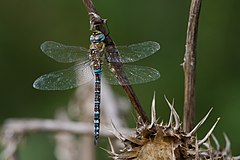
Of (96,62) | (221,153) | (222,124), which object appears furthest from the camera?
(222,124)

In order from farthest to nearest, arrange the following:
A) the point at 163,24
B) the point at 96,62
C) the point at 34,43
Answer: the point at 34,43, the point at 163,24, the point at 96,62

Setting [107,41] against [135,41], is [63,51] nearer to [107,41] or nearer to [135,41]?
[107,41]

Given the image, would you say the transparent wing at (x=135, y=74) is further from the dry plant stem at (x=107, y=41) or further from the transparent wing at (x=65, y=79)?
the dry plant stem at (x=107, y=41)

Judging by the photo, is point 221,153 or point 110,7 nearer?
point 221,153

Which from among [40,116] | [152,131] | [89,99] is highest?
[152,131]

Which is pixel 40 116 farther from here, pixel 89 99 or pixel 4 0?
pixel 89 99

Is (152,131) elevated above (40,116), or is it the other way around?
(152,131)

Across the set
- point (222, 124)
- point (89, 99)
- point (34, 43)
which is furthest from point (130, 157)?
point (34, 43)

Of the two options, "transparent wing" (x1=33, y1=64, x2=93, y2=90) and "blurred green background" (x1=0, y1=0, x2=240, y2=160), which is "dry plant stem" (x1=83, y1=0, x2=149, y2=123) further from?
"blurred green background" (x1=0, y1=0, x2=240, y2=160)
